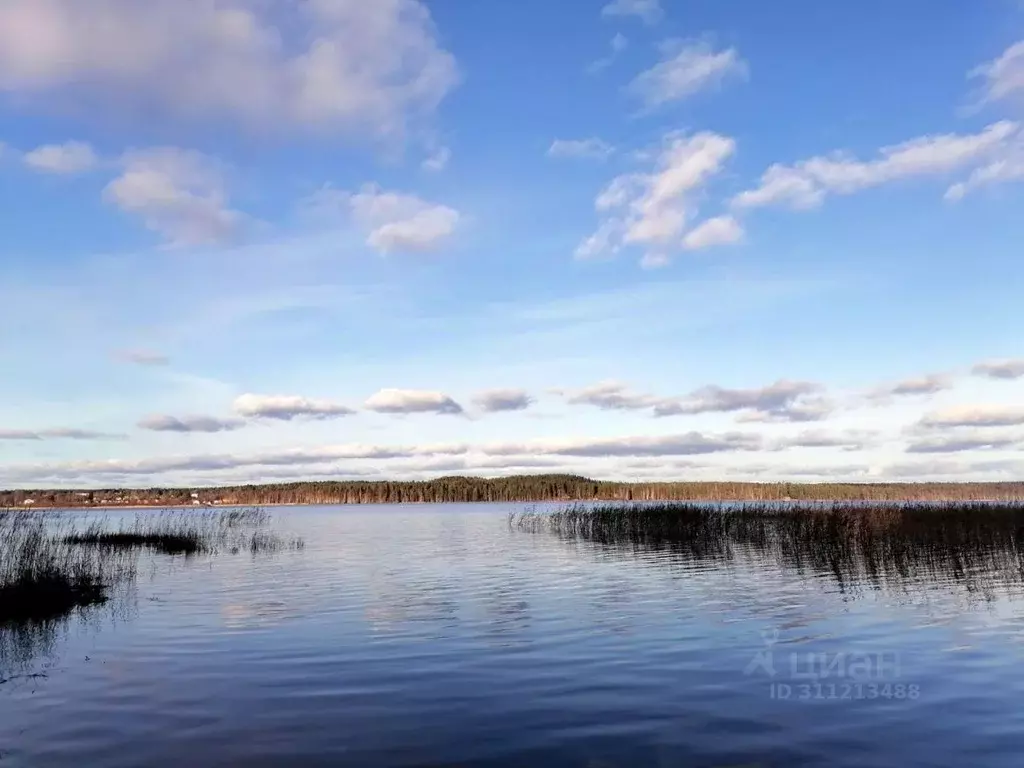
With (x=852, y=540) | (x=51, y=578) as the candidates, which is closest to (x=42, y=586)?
(x=51, y=578)

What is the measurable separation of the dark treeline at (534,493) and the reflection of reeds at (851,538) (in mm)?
35350

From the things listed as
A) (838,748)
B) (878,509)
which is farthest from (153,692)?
(878,509)

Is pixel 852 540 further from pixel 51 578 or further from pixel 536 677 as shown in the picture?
pixel 51 578

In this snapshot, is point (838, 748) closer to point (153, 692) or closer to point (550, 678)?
point (550, 678)

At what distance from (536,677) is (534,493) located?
137382 mm

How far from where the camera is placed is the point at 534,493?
14862cm

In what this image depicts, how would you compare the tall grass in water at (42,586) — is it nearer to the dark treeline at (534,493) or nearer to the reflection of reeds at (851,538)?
the reflection of reeds at (851,538)

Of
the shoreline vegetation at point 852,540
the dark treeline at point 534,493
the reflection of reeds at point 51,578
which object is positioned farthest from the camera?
the dark treeline at point 534,493

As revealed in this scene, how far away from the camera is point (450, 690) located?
11.6 meters

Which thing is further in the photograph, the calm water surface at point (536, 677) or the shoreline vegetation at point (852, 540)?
the shoreline vegetation at point (852, 540)

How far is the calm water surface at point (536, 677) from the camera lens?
9031 mm

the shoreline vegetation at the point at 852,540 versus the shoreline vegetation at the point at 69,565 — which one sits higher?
the shoreline vegetation at the point at 69,565

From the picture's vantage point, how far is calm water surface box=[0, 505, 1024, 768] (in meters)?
9.03

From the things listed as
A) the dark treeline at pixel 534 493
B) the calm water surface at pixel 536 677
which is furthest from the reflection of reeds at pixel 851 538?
the dark treeline at pixel 534 493
